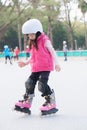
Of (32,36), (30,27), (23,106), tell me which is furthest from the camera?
(23,106)

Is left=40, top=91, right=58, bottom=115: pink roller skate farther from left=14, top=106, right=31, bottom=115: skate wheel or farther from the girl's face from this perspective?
the girl's face

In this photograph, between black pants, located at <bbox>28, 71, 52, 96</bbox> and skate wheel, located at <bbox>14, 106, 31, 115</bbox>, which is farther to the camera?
skate wheel, located at <bbox>14, 106, 31, 115</bbox>

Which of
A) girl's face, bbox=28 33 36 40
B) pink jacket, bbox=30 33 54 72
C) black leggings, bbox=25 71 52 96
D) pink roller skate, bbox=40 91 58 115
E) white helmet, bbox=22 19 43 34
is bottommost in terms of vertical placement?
pink roller skate, bbox=40 91 58 115

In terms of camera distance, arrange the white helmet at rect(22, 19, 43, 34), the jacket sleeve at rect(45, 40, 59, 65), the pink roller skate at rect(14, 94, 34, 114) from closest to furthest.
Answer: the white helmet at rect(22, 19, 43, 34) → the jacket sleeve at rect(45, 40, 59, 65) → the pink roller skate at rect(14, 94, 34, 114)

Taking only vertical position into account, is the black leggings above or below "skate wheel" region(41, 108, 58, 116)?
above

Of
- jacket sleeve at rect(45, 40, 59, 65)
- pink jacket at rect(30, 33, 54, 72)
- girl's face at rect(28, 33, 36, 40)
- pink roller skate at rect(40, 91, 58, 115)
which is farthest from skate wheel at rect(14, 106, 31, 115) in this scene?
girl's face at rect(28, 33, 36, 40)

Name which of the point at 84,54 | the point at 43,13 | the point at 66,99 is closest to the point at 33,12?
the point at 43,13

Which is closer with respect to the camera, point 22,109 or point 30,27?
point 30,27

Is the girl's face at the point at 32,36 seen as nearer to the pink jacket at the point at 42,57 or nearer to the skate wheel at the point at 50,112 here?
the pink jacket at the point at 42,57

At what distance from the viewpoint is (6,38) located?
7281 centimetres

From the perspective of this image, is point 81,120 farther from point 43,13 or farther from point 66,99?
point 43,13

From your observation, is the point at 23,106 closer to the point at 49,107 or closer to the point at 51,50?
the point at 49,107

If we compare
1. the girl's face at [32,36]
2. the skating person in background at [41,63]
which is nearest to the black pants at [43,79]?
the skating person in background at [41,63]

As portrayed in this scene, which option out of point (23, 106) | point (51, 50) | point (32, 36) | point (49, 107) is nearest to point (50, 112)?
point (49, 107)
